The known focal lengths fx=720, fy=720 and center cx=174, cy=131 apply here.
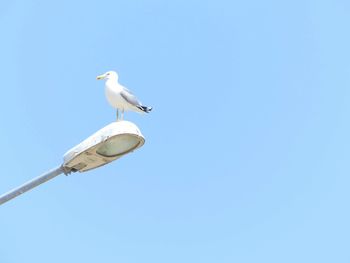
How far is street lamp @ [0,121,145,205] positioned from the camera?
514 cm

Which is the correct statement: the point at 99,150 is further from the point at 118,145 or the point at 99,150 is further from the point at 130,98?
the point at 130,98

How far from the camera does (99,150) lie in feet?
17.2

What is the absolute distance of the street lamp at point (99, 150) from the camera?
5.14 meters

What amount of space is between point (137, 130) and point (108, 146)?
258mm

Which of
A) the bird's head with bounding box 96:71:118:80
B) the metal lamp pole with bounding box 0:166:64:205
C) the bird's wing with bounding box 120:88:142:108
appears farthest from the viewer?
the bird's head with bounding box 96:71:118:80

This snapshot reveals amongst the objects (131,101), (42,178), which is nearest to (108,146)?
(42,178)

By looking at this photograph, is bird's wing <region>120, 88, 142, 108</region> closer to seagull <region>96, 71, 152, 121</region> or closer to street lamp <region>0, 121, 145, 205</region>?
seagull <region>96, 71, 152, 121</region>

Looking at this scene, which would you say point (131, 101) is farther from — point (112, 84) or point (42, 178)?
point (42, 178)

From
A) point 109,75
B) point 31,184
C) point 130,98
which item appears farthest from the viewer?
point 109,75

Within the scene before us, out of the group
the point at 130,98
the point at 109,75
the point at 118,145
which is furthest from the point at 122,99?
the point at 118,145

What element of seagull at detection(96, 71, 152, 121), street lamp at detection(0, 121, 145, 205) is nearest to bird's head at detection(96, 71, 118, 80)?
seagull at detection(96, 71, 152, 121)

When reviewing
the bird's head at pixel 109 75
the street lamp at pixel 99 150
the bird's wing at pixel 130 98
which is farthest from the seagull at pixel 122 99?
the street lamp at pixel 99 150

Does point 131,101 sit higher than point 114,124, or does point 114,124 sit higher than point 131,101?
point 131,101

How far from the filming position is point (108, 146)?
208 inches
